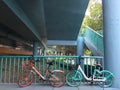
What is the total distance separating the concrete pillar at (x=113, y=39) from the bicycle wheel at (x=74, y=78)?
3.20 feet

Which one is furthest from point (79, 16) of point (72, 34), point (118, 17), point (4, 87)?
point (4, 87)

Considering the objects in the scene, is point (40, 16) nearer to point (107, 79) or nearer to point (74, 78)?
point (74, 78)

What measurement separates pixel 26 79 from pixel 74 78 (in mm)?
1548

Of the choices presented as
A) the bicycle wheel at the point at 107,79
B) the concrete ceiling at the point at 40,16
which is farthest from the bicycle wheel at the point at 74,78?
the concrete ceiling at the point at 40,16

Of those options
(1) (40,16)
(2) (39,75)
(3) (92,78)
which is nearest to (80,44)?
(1) (40,16)

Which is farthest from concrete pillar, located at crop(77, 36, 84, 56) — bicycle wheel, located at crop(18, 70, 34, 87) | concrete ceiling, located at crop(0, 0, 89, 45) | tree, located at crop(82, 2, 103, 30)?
bicycle wheel, located at crop(18, 70, 34, 87)

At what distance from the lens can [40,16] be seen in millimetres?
13844

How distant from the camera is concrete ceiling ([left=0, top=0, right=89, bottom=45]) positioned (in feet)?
31.0

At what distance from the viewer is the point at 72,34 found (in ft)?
71.6

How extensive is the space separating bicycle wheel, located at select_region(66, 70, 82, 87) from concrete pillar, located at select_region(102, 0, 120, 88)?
98cm

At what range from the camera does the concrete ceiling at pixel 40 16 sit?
→ 9448mm

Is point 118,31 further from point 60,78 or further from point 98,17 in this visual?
point 98,17

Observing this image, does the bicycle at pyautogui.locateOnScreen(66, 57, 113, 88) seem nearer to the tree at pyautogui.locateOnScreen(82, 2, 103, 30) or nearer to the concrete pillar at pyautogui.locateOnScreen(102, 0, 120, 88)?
the concrete pillar at pyautogui.locateOnScreen(102, 0, 120, 88)

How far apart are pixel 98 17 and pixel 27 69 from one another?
21.5 metres
